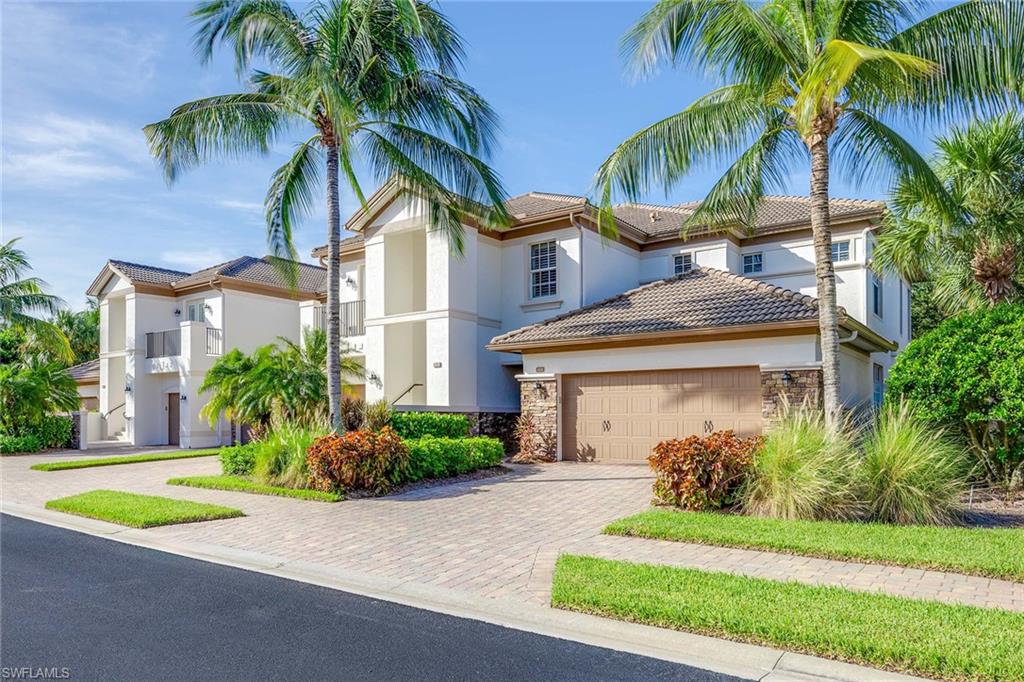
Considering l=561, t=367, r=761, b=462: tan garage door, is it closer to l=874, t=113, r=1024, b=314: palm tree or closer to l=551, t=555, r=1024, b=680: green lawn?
l=874, t=113, r=1024, b=314: palm tree

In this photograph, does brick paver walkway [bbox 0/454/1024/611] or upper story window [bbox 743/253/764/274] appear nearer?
brick paver walkway [bbox 0/454/1024/611]

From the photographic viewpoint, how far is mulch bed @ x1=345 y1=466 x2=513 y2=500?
41.8ft

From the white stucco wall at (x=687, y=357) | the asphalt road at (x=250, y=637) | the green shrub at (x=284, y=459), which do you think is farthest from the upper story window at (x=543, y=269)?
the asphalt road at (x=250, y=637)

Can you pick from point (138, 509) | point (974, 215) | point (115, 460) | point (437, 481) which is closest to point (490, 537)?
point (437, 481)

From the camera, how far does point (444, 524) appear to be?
10.3 m

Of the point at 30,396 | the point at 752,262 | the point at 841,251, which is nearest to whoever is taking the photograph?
the point at 841,251

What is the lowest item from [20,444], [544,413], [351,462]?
[20,444]

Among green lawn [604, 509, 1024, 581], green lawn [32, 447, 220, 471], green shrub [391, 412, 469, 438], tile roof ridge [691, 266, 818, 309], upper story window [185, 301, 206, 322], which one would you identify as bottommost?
green lawn [32, 447, 220, 471]

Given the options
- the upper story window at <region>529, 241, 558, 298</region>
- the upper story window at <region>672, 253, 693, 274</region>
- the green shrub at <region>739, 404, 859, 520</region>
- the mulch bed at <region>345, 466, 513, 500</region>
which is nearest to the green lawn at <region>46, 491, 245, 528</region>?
the mulch bed at <region>345, 466, 513, 500</region>

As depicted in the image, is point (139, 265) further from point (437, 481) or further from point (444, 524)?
point (444, 524)

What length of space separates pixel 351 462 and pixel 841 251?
50.8 ft

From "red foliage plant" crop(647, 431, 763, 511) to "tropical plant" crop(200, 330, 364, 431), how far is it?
9.03 metres

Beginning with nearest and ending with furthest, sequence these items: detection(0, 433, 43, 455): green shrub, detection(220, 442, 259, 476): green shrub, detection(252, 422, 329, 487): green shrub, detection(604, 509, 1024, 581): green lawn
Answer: detection(604, 509, 1024, 581): green lawn, detection(252, 422, 329, 487): green shrub, detection(220, 442, 259, 476): green shrub, detection(0, 433, 43, 455): green shrub

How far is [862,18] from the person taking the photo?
1102cm
